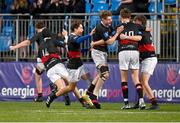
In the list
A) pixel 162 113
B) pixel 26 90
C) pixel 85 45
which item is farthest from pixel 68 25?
pixel 162 113

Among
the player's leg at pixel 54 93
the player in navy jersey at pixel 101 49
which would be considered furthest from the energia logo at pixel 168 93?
the player's leg at pixel 54 93

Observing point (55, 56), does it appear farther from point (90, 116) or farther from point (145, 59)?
point (90, 116)

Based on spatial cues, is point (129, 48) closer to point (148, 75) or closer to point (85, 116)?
point (148, 75)

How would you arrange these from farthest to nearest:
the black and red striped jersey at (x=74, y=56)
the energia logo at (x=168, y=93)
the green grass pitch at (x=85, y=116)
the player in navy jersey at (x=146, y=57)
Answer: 1. the energia logo at (x=168, y=93)
2. the player in navy jersey at (x=146, y=57)
3. the black and red striped jersey at (x=74, y=56)
4. the green grass pitch at (x=85, y=116)

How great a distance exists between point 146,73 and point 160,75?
3.72 meters

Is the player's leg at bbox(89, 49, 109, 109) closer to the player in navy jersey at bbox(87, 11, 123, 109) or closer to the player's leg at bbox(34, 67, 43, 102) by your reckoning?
the player in navy jersey at bbox(87, 11, 123, 109)

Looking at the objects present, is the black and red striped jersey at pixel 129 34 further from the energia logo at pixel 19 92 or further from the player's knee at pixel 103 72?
the energia logo at pixel 19 92

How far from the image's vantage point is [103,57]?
20.8m

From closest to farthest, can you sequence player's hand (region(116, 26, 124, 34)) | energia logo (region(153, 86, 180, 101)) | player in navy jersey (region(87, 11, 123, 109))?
player's hand (region(116, 26, 124, 34)) < player in navy jersey (region(87, 11, 123, 109)) < energia logo (region(153, 86, 180, 101))

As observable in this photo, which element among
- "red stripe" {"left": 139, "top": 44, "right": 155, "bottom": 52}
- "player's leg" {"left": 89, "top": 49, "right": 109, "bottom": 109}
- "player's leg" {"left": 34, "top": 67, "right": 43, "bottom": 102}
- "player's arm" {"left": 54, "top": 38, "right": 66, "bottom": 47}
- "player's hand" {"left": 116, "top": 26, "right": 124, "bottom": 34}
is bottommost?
"player's leg" {"left": 34, "top": 67, "right": 43, "bottom": 102}

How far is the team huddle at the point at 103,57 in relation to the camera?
65.3ft

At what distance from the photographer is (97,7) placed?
27234 mm

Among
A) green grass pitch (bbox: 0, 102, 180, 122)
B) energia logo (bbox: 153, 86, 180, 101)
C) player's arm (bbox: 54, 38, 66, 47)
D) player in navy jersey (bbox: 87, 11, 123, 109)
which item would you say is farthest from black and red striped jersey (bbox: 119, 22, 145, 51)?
energia logo (bbox: 153, 86, 180, 101)

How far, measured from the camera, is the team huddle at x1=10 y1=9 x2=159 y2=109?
19.9 meters
